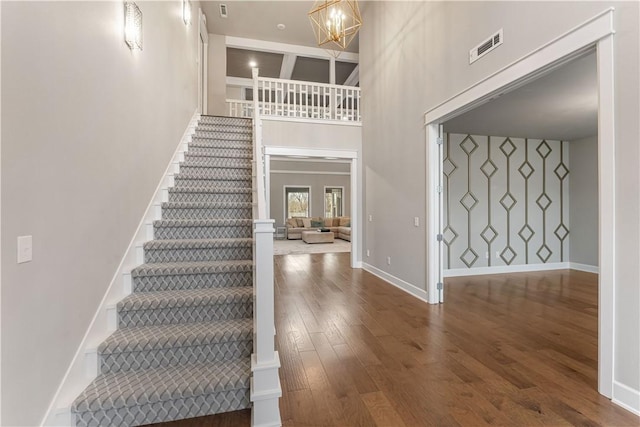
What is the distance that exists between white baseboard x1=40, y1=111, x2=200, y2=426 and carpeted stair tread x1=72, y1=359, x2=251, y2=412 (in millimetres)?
61

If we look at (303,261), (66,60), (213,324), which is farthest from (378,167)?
(66,60)

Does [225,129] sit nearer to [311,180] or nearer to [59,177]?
[59,177]

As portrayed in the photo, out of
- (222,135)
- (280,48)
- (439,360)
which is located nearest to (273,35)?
(280,48)

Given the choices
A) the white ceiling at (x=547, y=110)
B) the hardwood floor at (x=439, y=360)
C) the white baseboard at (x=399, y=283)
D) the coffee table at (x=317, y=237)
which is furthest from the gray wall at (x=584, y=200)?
the coffee table at (x=317, y=237)

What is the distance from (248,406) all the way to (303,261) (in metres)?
5.11

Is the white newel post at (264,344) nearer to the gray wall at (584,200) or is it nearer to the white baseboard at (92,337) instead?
the white baseboard at (92,337)

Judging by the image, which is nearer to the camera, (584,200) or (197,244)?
(197,244)

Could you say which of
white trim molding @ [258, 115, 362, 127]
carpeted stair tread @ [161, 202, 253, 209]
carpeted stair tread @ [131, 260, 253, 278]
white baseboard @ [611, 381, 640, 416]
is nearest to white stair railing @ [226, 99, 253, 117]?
white trim molding @ [258, 115, 362, 127]

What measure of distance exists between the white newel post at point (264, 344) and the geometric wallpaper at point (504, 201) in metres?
4.62

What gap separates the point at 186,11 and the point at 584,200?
8.14 meters

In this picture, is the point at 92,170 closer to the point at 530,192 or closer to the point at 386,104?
the point at 386,104

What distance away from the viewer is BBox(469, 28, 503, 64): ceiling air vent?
2.74m

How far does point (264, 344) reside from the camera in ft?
5.81

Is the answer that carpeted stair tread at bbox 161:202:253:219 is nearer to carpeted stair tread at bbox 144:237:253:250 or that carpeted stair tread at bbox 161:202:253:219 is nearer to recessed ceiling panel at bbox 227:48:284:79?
carpeted stair tread at bbox 144:237:253:250
